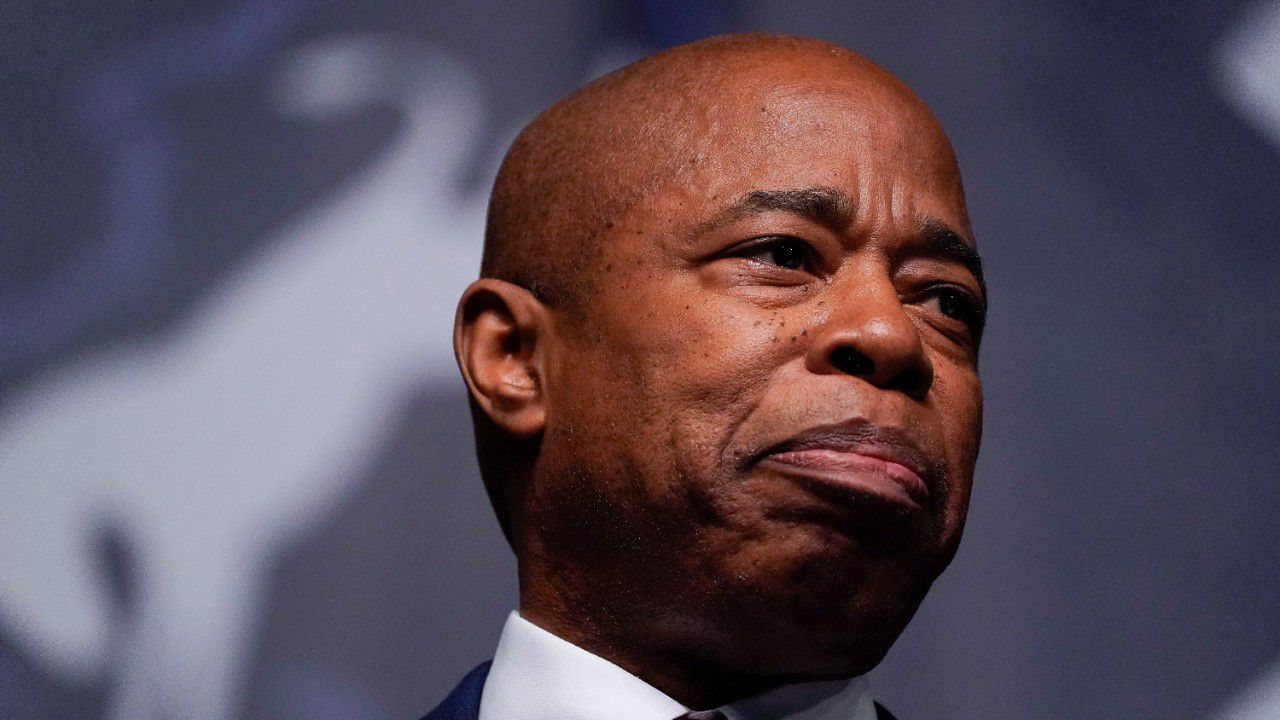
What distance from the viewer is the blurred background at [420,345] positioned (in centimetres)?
245

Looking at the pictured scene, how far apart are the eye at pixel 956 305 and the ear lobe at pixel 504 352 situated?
1.74ft

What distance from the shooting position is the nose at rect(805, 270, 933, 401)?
1684 millimetres

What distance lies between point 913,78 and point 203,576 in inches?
66.6

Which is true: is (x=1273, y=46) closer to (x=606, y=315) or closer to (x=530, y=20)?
(x=530, y=20)

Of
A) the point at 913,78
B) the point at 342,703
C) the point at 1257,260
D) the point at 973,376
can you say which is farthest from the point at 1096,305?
the point at 342,703

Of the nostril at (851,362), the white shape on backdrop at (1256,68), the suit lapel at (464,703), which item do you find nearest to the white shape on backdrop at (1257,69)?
the white shape on backdrop at (1256,68)

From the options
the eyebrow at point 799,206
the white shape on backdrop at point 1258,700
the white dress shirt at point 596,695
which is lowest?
the white shape on backdrop at point 1258,700

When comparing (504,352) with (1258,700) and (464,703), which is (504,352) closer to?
(464,703)

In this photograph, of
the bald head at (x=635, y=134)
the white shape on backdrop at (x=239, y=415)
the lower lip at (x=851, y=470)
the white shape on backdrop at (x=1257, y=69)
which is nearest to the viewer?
the lower lip at (x=851, y=470)

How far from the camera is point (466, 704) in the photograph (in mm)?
1926

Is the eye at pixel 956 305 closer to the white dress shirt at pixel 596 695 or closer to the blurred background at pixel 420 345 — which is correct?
the white dress shirt at pixel 596 695

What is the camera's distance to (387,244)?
2736 millimetres

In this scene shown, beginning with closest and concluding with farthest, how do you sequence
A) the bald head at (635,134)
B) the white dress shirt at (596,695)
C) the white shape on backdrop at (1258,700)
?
the white dress shirt at (596,695)
the bald head at (635,134)
the white shape on backdrop at (1258,700)

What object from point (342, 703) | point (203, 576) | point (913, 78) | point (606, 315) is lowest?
point (342, 703)
